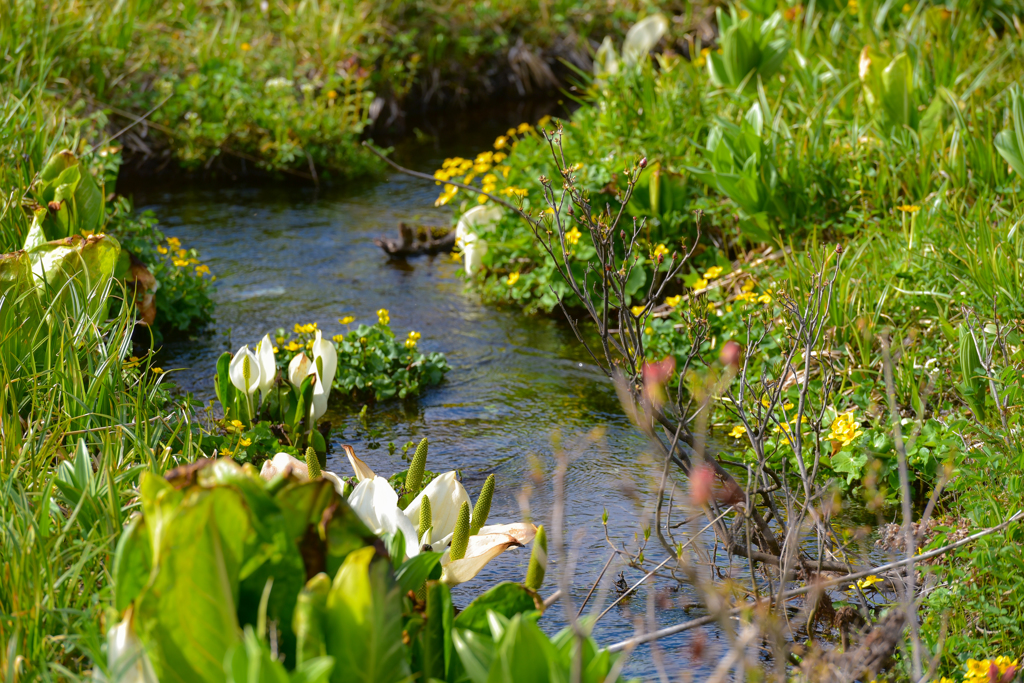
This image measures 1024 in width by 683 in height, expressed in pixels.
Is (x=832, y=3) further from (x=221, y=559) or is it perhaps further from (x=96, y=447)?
(x=221, y=559)

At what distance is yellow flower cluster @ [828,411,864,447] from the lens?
246 cm

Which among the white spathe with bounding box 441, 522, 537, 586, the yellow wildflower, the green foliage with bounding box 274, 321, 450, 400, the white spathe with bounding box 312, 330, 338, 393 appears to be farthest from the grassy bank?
the white spathe with bounding box 312, 330, 338, 393

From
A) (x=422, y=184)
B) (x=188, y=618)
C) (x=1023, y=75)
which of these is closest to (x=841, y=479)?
(x=188, y=618)

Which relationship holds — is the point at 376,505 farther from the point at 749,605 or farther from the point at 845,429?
the point at 845,429

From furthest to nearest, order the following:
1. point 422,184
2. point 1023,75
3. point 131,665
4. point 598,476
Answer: point 422,184, point 1023,75, point 598,476, point 131,665

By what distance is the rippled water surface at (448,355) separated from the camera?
2594 mm

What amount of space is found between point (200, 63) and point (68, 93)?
4.82ft

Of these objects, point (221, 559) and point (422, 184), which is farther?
point (422, 184)

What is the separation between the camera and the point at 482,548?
1.94 meters

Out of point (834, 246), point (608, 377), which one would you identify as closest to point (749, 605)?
point (608, 377)

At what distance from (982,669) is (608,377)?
1597 mm

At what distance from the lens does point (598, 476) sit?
2910 mm

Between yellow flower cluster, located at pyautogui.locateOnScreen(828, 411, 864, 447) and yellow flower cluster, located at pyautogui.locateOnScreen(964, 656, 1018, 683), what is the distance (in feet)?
2.72

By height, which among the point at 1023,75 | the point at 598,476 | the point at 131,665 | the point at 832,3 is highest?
the point at 832,3
